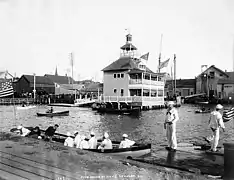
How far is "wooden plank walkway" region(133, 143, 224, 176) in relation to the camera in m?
8.17

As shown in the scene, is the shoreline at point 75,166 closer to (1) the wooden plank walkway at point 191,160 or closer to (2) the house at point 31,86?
(1) the wooden plank walkway at point 191,160

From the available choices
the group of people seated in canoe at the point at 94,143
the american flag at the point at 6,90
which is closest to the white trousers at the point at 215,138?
the group of people seated in canoe at the point at 94,143

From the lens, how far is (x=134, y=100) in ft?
185

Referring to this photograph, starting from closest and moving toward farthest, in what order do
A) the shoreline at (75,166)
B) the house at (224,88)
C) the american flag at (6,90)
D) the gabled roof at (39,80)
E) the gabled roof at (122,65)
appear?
the shoreline at (75,166)
the american flag at (6,90)
the gabled roof at (122,65)
the house at (224,88)
the gabled roof at (39,80)

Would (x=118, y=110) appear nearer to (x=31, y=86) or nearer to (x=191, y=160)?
(x=191, y=160)

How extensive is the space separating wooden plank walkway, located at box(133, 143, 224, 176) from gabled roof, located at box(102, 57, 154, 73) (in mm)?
48639

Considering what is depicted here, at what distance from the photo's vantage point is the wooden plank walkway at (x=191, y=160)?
817cm

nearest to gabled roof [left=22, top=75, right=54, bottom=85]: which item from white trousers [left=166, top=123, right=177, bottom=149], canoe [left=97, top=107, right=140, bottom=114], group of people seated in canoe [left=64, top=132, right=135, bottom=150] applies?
canoe [left=97, top=107, right=140, bottom=114]

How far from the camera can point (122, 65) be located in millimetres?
60969

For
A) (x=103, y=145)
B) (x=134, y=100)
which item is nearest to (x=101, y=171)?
(x=103, y=145)

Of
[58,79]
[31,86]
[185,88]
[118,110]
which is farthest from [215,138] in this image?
[58,79]

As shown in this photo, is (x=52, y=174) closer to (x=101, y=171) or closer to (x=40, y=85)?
(x=101, y=171)

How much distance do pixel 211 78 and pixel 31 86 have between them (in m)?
70.4

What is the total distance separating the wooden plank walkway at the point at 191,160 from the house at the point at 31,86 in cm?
10173
